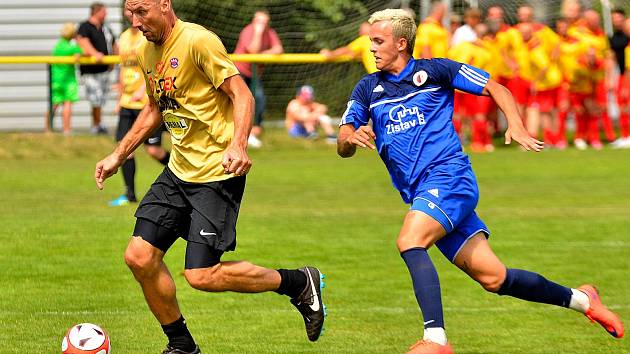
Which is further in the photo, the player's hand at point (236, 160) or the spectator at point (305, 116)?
the spectator at point (305, 116)

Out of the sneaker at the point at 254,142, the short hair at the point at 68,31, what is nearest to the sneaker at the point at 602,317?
the sneaker at the point at 254,142

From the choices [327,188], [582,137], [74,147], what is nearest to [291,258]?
[327,188]

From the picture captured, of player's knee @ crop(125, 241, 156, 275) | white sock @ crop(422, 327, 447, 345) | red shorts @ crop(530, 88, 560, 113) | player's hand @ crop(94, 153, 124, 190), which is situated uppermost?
player's hand @ crop(94, 153, 124, 190)

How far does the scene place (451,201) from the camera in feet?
22.4

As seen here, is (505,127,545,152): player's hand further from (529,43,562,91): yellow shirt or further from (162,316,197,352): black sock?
(529,43,562,91): yellow shirt

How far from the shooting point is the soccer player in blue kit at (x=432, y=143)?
6.84m

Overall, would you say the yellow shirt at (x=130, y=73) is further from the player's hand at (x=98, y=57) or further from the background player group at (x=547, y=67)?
the background player group at (x=547, y=67)

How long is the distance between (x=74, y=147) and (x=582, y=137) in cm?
898

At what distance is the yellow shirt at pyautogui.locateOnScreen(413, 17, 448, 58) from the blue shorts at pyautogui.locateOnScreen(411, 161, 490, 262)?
546 inches

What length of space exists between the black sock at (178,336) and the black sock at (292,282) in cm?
63

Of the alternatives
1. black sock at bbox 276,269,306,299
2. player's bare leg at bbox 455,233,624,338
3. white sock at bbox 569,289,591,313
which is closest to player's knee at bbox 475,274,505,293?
player's bare leg at bbox 455,233,624,338

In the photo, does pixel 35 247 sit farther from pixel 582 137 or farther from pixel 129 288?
pixel 582 137

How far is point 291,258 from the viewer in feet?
35.4

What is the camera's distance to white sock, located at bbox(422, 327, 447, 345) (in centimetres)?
646
